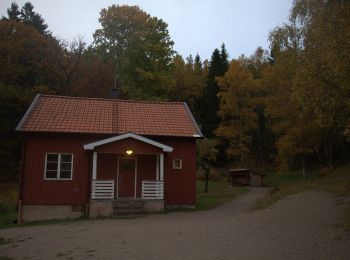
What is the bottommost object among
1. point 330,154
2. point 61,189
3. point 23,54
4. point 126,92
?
point 61,189

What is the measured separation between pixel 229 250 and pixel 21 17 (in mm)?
48332

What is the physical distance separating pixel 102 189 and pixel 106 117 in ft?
15.1

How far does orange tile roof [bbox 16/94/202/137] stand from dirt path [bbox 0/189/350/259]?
6.11 metres

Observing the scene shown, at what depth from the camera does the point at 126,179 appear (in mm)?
21922

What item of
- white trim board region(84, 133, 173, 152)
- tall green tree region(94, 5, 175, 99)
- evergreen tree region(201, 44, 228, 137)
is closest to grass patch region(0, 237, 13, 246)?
white trim board region(84, 133, 173, 152)

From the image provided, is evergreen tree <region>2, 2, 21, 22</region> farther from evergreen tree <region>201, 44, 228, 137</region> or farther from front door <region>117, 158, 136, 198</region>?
front door <region>117, 158, 136, 198</region>

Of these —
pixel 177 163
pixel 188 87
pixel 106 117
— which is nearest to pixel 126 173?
pixel 177 163

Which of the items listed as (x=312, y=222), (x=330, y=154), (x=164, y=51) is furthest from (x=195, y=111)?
(x=312, y=222)

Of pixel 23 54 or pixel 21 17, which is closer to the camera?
pixel 23 54

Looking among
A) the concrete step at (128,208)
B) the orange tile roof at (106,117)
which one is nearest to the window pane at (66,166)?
the orange tile roof at (106,117)

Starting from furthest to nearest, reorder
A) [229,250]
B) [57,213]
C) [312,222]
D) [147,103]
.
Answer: [147,103] < [57,213] < [312,222] < [229,250]

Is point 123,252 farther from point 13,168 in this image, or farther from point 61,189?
point 13,168

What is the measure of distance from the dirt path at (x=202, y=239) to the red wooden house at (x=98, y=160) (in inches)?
145

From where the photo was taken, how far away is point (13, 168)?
123 ft
